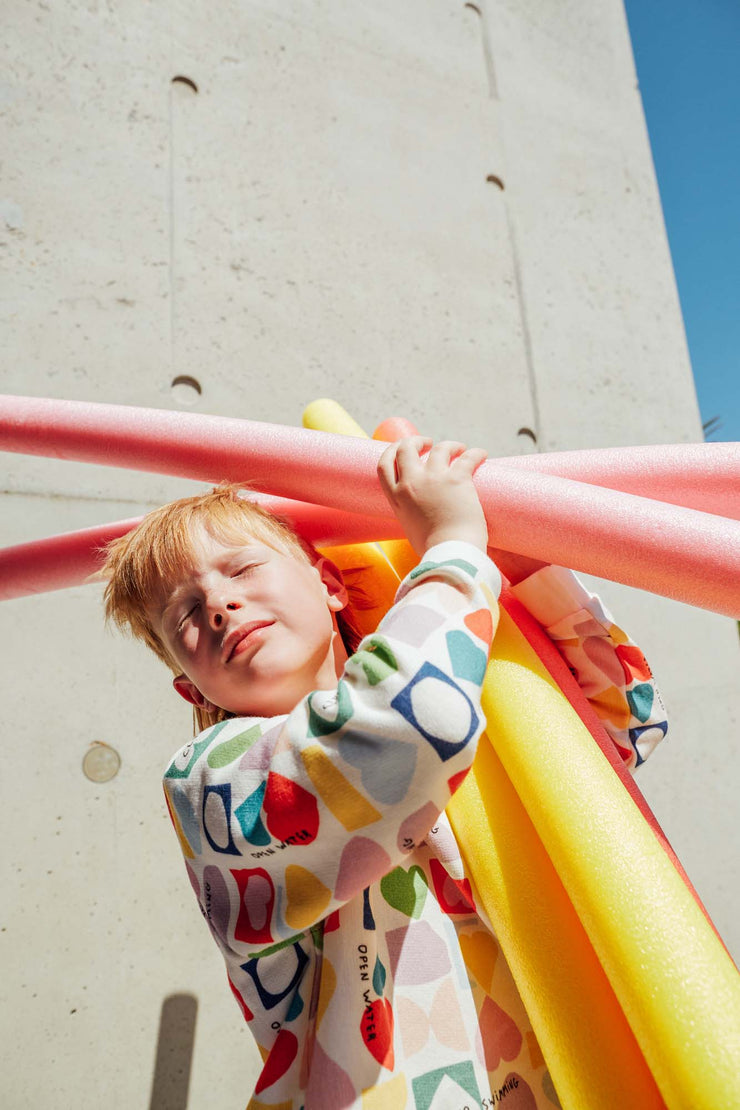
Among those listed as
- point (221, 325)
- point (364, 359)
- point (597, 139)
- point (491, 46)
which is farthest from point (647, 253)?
point (221, 325)

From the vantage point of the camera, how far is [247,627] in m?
0.52

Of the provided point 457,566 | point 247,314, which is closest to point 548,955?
point 457,566

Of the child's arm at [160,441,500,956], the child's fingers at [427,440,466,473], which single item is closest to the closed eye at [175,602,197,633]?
the child's arm at [160,441,500,956]

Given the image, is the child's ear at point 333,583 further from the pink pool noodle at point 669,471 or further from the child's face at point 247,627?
the pink pool noodle at point 669,471

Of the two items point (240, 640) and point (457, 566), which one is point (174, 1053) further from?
point (457, 566)

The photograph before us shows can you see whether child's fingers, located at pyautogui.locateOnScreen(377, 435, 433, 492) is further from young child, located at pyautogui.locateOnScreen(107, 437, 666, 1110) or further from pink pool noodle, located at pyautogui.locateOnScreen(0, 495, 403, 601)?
pink pool noodle, located at pyautogui.locateOnScreen(0, 495, 403, 601)

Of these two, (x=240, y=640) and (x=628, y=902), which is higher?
(x=628, y=902)

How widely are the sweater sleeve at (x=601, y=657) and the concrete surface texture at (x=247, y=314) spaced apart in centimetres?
66

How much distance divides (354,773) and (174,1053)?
A: 822 millimetres

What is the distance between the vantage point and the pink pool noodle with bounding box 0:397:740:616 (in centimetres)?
42

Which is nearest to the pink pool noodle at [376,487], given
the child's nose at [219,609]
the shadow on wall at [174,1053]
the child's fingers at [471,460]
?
the child's fingers at [471,460]

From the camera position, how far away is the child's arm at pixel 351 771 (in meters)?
0.40

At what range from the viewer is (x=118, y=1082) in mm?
903

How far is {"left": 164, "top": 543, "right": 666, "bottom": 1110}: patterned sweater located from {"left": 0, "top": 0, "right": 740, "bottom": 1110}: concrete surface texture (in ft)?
1.81
